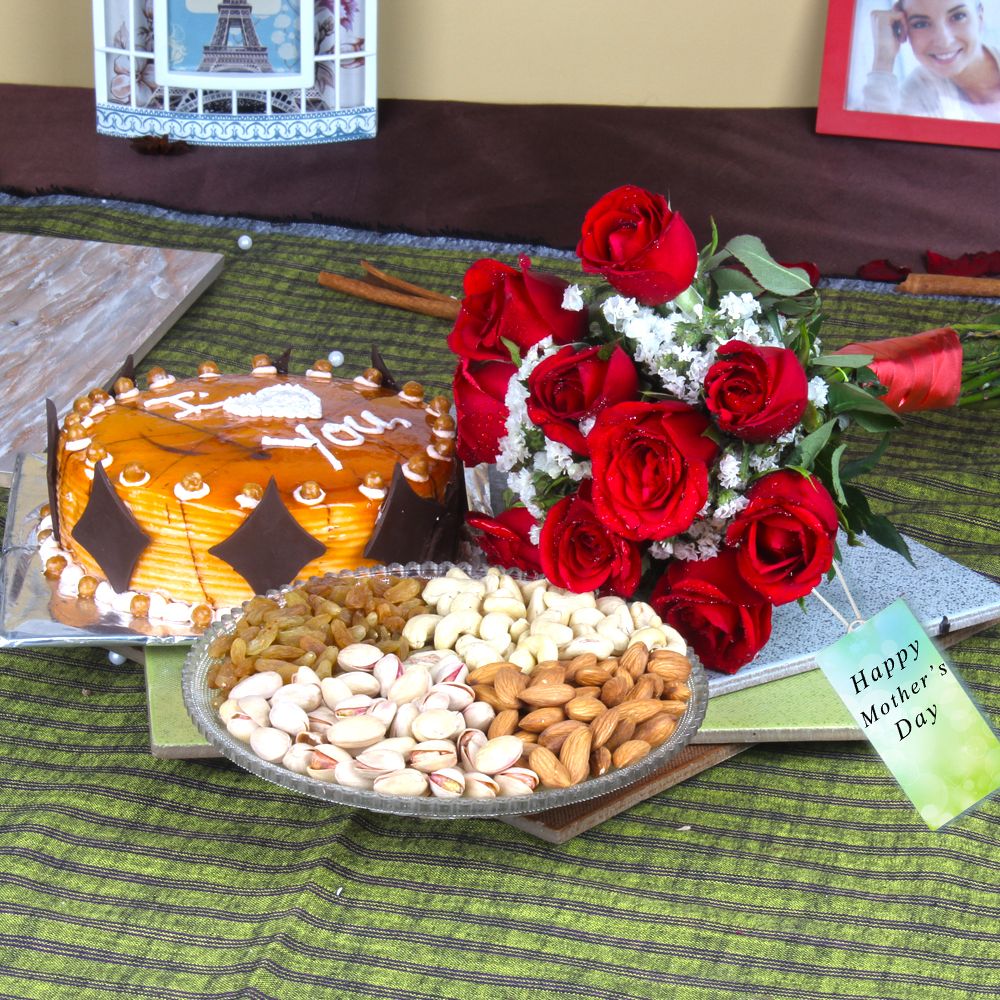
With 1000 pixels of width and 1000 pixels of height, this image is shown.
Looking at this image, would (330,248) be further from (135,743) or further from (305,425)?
(135,743)

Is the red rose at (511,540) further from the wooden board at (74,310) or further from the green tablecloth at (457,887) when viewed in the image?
the wooden board at (74,310)

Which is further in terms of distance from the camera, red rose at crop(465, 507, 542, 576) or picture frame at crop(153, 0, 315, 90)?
picture frame at crop(153, 0, 315, 90)

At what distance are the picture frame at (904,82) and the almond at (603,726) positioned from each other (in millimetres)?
1250

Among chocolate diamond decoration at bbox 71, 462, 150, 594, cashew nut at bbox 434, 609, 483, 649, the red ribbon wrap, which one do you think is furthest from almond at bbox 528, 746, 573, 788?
the red ribbon wrap

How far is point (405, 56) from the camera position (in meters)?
1.99

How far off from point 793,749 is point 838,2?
3.85 feet

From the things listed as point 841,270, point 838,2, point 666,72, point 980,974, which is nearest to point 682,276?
point 980,974

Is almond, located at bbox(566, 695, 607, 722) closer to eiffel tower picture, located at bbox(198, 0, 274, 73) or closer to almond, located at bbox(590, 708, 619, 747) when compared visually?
almond, located at bbox(590, 708, 619, 747)

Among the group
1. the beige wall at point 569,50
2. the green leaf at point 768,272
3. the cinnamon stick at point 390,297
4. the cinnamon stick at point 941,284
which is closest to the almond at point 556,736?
the green leaf at point 768,272

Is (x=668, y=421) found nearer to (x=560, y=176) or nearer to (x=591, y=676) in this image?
(x=591, y=676)

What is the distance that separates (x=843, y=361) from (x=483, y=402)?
214mm

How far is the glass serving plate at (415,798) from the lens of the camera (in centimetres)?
62

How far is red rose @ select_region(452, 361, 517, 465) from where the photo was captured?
0.85m

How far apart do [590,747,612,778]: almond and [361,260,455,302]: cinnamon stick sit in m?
0.88
